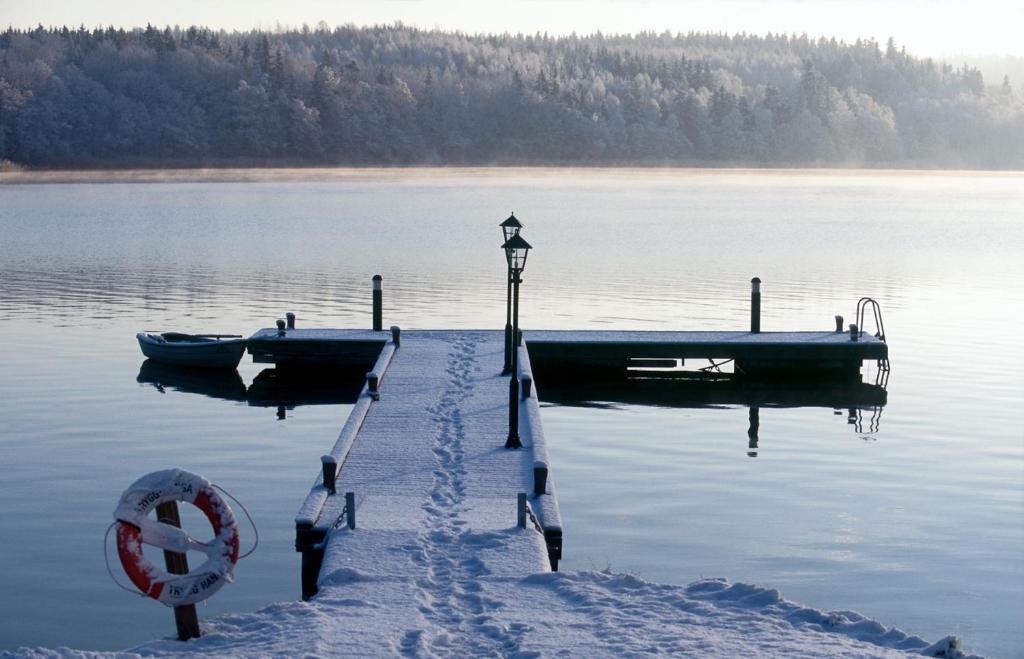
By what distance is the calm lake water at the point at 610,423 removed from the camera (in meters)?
15.9

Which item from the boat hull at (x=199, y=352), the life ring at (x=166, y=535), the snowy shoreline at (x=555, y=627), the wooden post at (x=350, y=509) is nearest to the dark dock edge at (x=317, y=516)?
the wooden post at (x=350, y=509)

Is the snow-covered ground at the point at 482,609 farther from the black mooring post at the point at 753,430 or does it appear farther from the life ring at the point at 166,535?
the black mooring post at the point at 753,430

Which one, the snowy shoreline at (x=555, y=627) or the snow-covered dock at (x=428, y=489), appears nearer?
the snowy shoreline at (x=555, y=627)

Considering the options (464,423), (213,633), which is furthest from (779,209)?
(213,633)

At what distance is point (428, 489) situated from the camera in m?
15.9

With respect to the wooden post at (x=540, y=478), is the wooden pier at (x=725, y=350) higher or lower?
higher

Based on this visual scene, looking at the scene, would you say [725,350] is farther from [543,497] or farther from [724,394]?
[543,497]

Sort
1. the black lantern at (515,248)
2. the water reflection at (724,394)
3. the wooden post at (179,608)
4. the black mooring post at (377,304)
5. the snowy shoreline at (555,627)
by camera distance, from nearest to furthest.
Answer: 1. the snowy shoreline at (555,627)
2. the wooden post at (179,608)
3. the black lantern at (515,248)
4. the water reflection at (724,394)
5. the black mooring post at (377,304)

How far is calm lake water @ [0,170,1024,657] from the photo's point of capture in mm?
15945

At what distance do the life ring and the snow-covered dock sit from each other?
4.22ft

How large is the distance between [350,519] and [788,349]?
55.5 ft

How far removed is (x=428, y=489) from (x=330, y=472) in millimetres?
1159

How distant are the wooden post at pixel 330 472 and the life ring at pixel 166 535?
3.45 m

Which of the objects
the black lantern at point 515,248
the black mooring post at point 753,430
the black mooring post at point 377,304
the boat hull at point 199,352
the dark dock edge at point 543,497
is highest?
the black lantern at point 515,248
